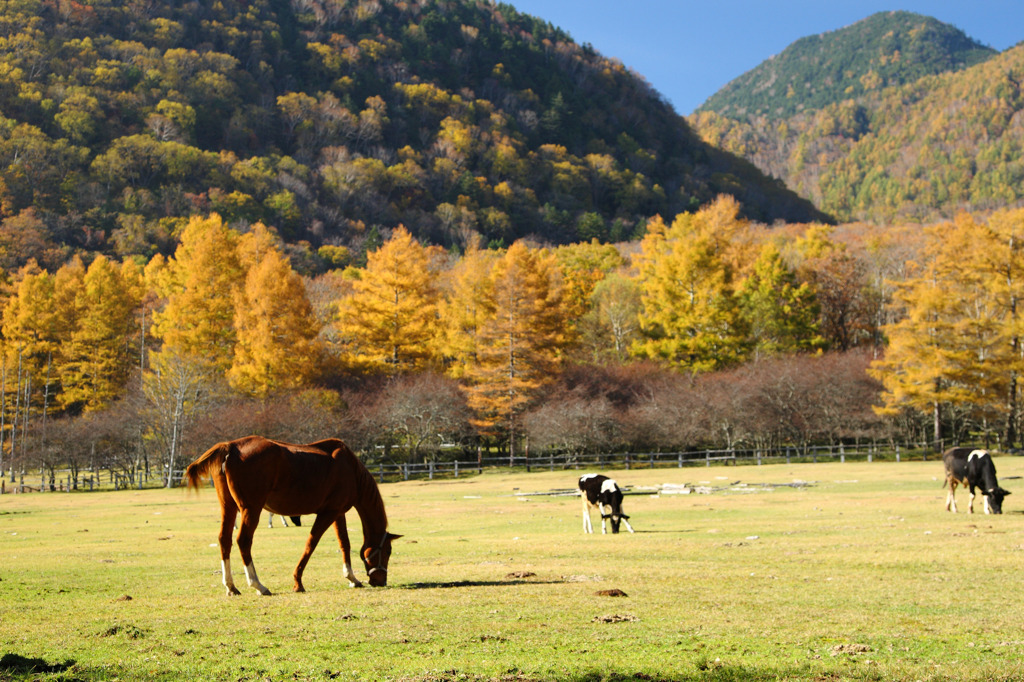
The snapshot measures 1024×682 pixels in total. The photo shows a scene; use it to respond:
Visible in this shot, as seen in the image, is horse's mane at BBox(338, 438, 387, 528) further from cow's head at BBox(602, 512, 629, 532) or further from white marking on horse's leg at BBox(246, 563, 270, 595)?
cow's head at BBox(602, 512, 629, 532)

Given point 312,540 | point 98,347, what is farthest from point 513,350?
point 312,540

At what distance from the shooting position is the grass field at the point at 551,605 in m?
5.98

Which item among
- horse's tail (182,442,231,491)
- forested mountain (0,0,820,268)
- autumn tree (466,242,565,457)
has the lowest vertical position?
horse's tail (182,442,231,491)

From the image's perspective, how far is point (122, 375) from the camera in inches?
2151

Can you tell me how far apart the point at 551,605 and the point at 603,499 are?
8.42 metres

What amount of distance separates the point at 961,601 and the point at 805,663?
11.7ft

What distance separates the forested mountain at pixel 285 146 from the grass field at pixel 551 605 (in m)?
80.3

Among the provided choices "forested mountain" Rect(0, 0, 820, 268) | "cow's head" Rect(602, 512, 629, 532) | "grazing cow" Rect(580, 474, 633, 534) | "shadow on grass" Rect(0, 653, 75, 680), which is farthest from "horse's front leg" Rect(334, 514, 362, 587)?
"forested mountain" Rect(0, 0, 820, 268)

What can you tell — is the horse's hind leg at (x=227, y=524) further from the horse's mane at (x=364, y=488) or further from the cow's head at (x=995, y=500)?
the cow's head at (x=995, y=500)

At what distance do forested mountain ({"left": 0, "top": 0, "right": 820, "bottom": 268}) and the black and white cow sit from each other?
83667 mm

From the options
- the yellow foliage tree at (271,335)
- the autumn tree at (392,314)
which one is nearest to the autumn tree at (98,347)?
the yellow foliage tree at (271,335)

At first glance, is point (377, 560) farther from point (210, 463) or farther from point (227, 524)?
point (210, 463)

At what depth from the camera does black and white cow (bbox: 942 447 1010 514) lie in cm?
1814

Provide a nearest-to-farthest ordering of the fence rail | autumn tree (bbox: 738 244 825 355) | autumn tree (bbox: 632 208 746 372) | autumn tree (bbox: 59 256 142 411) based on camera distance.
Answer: the fence rail, autumn tree (bbox: 59 256 142 411), autumn tree (bbox: 632 208 746 372), autumn tree (bbox: 738 244 825 355)
